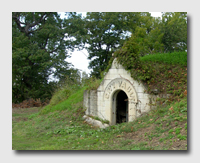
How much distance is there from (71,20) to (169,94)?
13.3 m

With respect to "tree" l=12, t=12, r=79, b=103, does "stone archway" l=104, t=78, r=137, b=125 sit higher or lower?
lower

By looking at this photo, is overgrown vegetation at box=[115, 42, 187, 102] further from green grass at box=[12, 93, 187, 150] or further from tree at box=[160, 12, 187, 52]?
tree at box=[160, 12, 187, 52]

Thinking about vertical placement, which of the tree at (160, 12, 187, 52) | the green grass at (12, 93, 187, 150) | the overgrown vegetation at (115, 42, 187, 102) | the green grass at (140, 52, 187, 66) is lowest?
the green grass at (12, 93, 187, 150)

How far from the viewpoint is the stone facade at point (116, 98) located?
880 cm

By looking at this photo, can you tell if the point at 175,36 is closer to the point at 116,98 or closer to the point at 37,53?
the point at 116,98

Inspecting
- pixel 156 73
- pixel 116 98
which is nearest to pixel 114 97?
pixel 116 98

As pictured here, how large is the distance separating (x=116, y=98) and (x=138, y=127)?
8.00ft

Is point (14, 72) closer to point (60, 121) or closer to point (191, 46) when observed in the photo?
point (60, 121)

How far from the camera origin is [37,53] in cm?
1909

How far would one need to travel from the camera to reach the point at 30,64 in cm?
2023

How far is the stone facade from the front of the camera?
8.80 meters

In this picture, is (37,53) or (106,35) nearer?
(37,53)

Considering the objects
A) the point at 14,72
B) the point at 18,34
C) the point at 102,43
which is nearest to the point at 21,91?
the point at 14,72

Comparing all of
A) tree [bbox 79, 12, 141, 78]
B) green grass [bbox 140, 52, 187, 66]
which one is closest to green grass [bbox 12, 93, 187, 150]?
green grass [bbox 140, 52, 187, 66]
